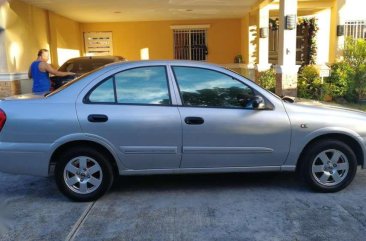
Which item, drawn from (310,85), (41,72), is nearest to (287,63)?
(310,85)

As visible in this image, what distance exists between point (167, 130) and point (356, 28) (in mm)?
14544

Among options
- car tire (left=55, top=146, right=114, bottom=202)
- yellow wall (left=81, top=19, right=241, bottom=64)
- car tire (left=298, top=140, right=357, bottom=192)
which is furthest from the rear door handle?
yellow wall (left=81, top=19, right=241, bottom=64)

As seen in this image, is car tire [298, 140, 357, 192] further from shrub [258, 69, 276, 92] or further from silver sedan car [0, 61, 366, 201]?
shrub [258, 69, 276, 92]

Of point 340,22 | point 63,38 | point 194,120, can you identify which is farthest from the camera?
point 63,38

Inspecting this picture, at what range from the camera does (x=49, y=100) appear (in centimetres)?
434

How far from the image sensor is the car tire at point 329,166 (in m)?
4.52

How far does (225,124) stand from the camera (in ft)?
14.3

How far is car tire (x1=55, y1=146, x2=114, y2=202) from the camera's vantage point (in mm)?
4316

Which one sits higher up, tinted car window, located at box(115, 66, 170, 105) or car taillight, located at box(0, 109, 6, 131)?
tinted car window, located at box(115, 66, 170, 105)

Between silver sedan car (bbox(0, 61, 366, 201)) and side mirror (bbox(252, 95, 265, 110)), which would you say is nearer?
silver sedan car (bbox(0, 61, 366, 201))

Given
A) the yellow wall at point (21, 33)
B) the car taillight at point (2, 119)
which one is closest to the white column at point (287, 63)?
the yellow wall at point (21, 33)

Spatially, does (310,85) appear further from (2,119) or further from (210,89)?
(2,119)

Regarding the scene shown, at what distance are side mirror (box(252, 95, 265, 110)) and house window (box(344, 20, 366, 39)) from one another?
1352 cm

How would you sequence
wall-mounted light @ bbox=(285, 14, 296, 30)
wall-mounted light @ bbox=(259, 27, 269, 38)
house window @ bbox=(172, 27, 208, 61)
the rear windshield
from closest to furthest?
wall-mounted light @ bbox=(285, 14, 296, 30) < the rear windshield < wall-mounted light @ bbox=(259, 27, 269, 38) < house window @ bbox=(172, 27, 208, 61)
